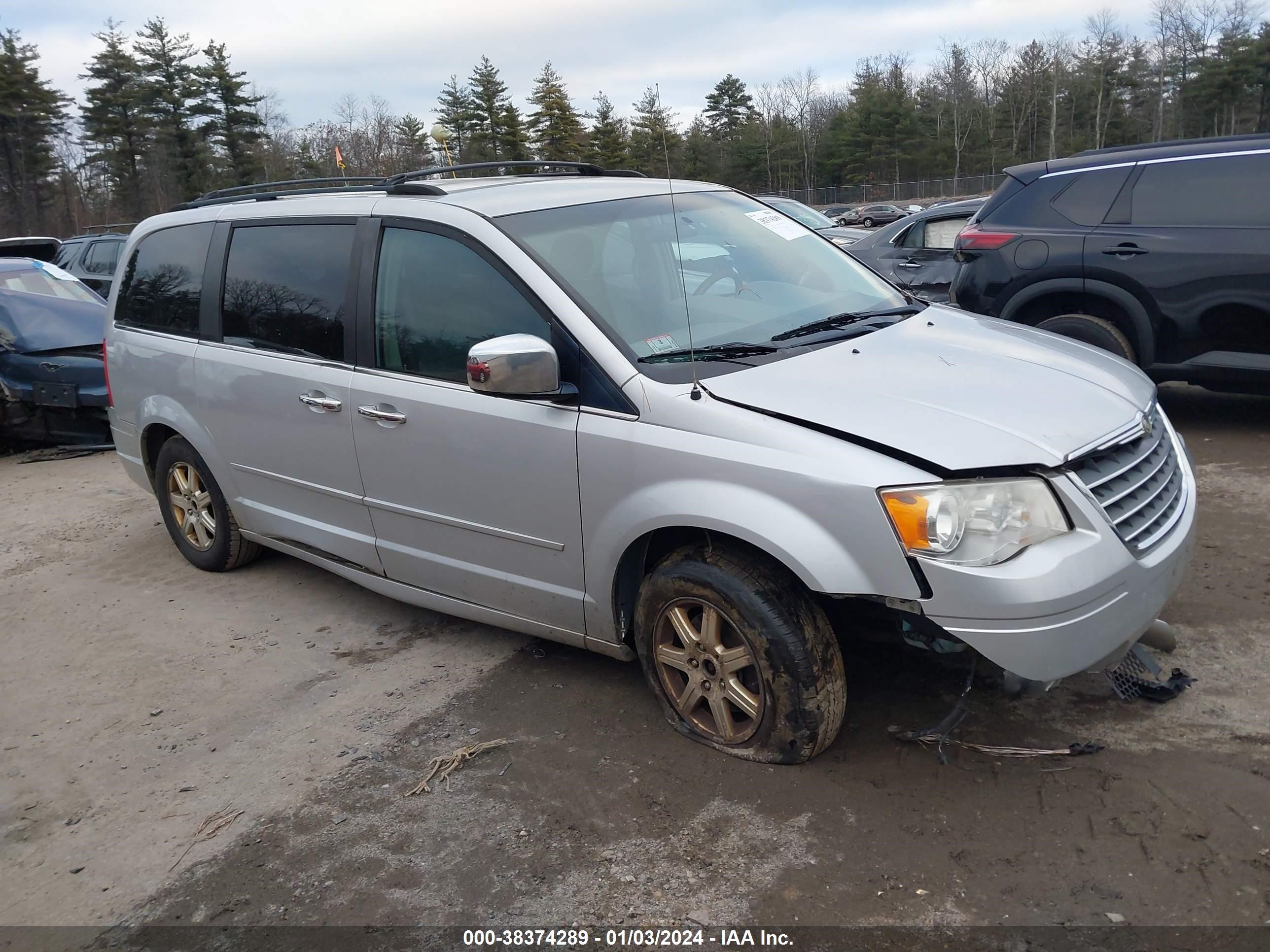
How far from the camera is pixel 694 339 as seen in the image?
11.6ft

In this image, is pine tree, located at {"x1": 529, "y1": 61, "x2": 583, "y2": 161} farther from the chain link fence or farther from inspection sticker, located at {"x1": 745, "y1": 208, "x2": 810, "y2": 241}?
the chain link fence

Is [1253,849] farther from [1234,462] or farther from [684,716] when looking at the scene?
[1234,462]

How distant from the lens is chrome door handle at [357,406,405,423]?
3.92 metres

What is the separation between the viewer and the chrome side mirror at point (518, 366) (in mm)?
3275

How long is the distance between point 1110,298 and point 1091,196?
74 cm

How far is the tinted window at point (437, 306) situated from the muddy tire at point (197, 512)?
178 cm

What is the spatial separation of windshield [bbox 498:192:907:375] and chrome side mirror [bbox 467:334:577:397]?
252 mm

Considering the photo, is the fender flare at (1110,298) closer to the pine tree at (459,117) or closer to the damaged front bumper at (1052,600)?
the damaged front bumper at (1052,600)

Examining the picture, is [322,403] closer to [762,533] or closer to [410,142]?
[762,533]

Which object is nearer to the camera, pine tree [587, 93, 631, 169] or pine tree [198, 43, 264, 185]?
pine tree [587, 93, 631, 169]

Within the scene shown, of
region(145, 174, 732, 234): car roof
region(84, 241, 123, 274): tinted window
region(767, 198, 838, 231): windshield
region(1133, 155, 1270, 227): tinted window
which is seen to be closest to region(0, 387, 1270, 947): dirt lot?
region(145, 174, 732, 234): car roof

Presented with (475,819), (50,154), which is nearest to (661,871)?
(475,819)

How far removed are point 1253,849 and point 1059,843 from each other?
1.55 feet

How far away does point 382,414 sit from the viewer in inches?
156
